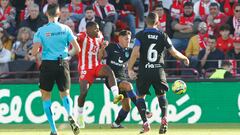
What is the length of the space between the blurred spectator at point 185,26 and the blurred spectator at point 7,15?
4670mm

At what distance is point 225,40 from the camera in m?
22.3

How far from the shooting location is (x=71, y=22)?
2306 centimetres

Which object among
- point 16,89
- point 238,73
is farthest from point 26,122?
point 238,73

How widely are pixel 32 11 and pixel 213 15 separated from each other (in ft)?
16.7

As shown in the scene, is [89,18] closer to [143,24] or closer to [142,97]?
[143,24]

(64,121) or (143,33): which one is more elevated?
(143,33)

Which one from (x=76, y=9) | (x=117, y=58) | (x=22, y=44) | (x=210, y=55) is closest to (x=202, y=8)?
(x=210, y=55)

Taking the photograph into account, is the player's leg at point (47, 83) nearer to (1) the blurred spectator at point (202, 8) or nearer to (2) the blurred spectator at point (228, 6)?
(1) the blurred spectator at point (202, 8)

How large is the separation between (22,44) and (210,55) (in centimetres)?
523

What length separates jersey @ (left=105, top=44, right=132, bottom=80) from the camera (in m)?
18.2

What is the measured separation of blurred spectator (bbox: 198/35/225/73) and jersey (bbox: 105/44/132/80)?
3.79 meters

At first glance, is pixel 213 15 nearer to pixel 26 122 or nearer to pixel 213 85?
pixel 213 85

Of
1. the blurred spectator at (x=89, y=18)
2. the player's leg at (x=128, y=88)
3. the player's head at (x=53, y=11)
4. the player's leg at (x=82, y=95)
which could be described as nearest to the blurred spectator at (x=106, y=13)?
the blurred spectator at (x=89, y=18)

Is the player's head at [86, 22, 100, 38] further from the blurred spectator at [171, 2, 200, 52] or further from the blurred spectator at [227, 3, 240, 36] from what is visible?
the blurred spectator at [227, 3, 240, 36]
